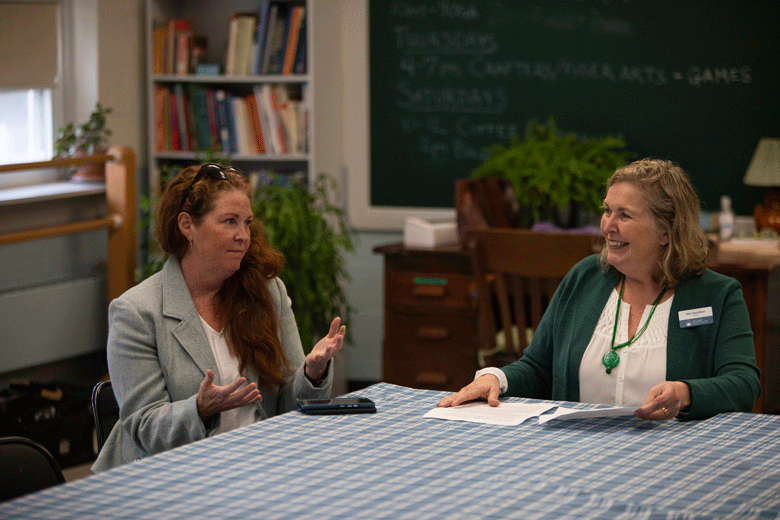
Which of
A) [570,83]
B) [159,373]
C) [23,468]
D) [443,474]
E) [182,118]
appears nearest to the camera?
[443,474]

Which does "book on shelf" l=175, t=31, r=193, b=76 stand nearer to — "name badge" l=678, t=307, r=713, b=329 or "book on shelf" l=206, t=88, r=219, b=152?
"book on shelf" l=206, t=88, r=219, b=152

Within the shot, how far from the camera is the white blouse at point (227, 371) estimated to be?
1.90m

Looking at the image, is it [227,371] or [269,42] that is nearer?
[227,371]

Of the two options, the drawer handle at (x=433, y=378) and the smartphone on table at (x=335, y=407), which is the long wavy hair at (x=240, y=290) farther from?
the drawer handle at (x=433, y=378)

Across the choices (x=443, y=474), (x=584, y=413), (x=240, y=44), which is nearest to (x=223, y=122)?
(x=240, y=44)

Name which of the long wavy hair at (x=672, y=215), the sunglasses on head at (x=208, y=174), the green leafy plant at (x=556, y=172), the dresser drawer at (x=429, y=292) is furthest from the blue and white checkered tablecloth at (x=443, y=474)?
the green leafy plant at (x=556, y=172)

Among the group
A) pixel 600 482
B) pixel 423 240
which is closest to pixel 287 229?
pixel 423 240

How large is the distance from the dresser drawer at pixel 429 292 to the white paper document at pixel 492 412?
1737mm

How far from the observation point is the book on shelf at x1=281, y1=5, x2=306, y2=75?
4.13 meters

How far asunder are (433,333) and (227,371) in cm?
176

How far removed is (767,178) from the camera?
3.67 m

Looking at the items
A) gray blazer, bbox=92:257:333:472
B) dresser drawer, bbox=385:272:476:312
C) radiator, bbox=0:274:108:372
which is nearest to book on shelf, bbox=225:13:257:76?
radiator, bbox=0:274:108:372

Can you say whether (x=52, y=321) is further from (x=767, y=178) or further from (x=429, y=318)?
(x=767, y=178)

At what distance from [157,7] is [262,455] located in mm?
3289
